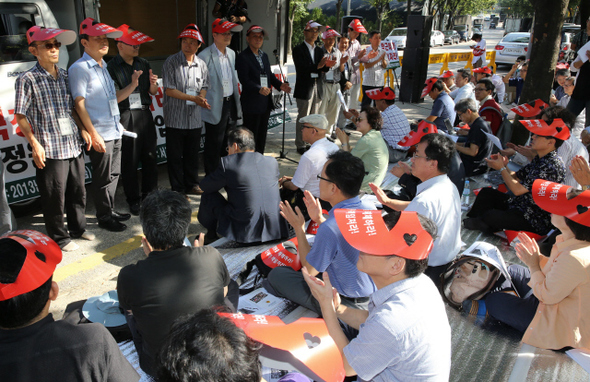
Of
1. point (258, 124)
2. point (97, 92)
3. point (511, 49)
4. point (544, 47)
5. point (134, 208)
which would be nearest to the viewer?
point (97, 92)

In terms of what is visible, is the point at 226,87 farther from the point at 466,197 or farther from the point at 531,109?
the point at 531,109

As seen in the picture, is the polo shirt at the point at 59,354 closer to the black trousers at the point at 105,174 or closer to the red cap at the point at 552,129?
the black trousers at the point at 105,174

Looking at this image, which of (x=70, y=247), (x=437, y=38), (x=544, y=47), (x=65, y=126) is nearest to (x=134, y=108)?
(x=65, y=126)

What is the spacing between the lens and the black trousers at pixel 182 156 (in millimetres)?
4930

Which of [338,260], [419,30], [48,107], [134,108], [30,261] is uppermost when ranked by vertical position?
[419,30]

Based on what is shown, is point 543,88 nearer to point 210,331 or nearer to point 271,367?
point 271,367

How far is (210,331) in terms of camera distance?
113 cm

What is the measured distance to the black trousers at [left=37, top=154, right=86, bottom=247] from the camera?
3.65 meters

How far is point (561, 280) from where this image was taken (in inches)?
92.3

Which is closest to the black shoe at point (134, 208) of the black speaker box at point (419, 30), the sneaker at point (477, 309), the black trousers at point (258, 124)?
the black trousers at point (258, 124)

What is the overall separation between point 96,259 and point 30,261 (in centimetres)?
238

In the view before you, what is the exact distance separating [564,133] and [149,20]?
24.0ft

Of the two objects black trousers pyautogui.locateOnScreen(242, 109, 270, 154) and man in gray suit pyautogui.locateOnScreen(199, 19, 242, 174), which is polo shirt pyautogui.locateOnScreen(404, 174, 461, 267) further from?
black trousers pyautogui.locateOnScreen(242, 109, 270, 154)

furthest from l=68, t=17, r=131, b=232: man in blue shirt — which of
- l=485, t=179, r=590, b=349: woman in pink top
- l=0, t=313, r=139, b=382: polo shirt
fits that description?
l=485, t=179, r=590, b=349: woman in pink top
